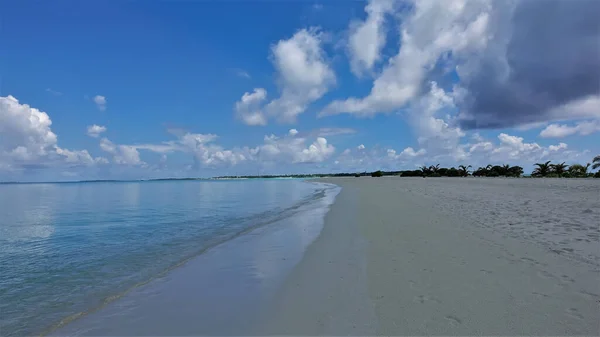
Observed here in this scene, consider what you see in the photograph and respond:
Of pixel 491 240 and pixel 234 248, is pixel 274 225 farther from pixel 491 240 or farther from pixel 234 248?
pixel 491 240

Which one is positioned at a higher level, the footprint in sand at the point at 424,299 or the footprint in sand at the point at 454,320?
the footprint in sand at the point at 454,320

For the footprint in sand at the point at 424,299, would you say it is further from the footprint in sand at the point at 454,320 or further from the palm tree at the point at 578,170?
the palm tree at the point at 578,170

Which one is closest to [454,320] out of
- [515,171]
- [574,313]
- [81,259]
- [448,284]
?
[448,284]

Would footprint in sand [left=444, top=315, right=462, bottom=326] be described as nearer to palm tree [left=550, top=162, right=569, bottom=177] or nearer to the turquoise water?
the turquoise water

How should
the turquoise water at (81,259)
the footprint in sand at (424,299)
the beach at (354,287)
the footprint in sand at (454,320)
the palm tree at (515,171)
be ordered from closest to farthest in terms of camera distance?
the footprint in sand at (454,320), the beach at (354,287), the footprint in sand at (424,299), the turquoise water at (81,259), the palm tree at (515,171)

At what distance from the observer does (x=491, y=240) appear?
9.80 m

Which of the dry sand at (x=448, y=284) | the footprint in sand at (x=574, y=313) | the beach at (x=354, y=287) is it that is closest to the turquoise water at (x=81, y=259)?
the beach at (x=354, y=287)

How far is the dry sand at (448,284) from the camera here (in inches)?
180

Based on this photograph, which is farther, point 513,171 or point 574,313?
point 513,171

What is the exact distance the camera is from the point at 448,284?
612 centimetres

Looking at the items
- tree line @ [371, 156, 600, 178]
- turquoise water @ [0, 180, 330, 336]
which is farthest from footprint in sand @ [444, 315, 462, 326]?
tree line @ [371, 156, 600, 178]

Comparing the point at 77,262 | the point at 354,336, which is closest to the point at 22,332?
the point at 77,262

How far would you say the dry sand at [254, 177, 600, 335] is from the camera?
4.57 metres

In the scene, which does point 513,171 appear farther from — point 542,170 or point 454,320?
point 454,320
